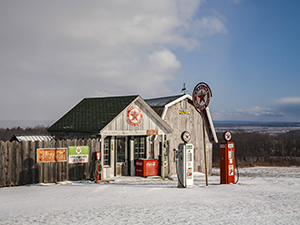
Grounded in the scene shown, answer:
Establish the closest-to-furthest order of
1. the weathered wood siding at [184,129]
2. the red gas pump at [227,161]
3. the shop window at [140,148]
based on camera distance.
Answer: the red gas pump at [227,161] < the shop window at [140,148] < the weathered wood siding at [184,129]

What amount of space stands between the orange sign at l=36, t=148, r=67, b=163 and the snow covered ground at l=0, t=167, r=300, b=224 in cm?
169

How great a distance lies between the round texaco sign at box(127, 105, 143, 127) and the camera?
17797 mm

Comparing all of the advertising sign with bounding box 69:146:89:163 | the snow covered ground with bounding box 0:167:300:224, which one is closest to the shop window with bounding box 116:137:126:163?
the advertising sign with bounding box 69:146:89:163

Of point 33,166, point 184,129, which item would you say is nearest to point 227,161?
point 33,166

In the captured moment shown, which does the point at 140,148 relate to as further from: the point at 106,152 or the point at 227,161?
the point at 227,161

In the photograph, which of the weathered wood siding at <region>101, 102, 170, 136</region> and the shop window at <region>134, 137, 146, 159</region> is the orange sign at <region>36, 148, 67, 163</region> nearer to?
the weathered wood siding at <region>101, 102, 170, 136</region>

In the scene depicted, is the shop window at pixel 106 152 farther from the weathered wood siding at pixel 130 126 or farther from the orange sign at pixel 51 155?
the orange sign at pixel 51 155

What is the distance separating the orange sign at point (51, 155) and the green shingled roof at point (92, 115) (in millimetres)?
1993

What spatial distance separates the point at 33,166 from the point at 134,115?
5.99 metres

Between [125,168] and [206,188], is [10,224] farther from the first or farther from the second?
[125,168]

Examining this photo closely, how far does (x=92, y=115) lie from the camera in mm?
18547

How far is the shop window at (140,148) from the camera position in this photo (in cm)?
1900

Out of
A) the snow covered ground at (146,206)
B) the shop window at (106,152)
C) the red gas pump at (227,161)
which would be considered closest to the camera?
the snow covered ground at (146,206)

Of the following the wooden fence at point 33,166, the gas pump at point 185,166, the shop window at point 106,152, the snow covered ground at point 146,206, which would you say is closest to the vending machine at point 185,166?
the gas pump at point 185,166
